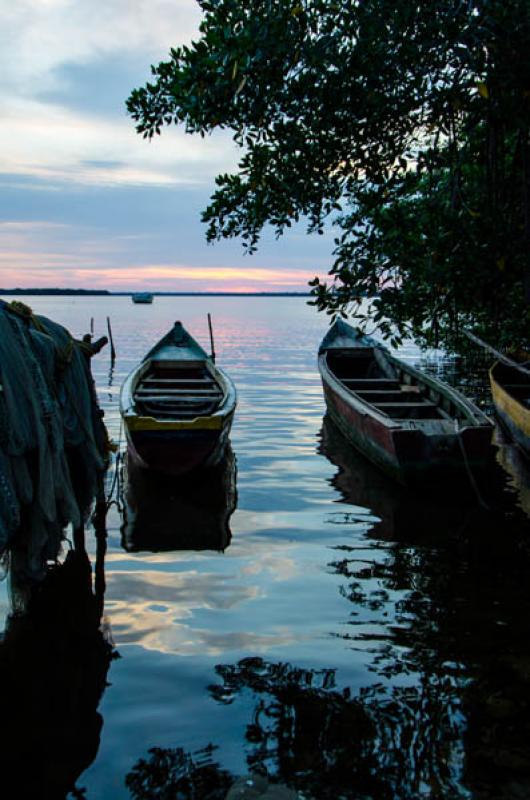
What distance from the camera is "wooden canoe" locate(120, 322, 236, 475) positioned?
34.6 feet

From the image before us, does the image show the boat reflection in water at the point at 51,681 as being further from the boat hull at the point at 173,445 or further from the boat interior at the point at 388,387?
the boat interior at the point at 388,387

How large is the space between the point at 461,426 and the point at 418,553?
10.3 ft

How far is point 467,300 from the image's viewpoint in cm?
940

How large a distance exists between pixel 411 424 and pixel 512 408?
3.46 m

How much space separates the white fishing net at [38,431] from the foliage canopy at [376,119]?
3.55 meters

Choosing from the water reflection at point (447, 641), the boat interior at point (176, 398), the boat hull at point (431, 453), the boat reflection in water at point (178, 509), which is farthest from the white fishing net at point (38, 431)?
the boat interior at point (176, 398)

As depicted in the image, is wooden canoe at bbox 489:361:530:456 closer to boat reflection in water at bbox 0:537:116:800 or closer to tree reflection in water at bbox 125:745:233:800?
boat reflection in water at bbox 0:537:116:800

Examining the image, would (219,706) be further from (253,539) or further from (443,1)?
(443,1)

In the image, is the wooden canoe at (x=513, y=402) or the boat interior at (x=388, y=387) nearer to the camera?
the wooden canoe at (x=513, y=402)

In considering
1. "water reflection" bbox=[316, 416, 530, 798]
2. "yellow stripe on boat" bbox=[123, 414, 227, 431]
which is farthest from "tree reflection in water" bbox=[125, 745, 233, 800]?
"yellow stripe on boat" bbox=[123, 414, 227, 431]

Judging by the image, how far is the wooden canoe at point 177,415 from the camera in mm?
10539

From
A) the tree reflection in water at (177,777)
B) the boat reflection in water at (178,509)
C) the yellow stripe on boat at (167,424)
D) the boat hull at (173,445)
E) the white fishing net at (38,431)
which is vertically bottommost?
the boat reflection in water at (178,509)

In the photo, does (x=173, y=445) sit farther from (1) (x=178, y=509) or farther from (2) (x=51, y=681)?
(2) (x=51, y=681)

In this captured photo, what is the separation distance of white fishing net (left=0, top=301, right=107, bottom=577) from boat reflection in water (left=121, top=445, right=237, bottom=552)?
2.33 meters
